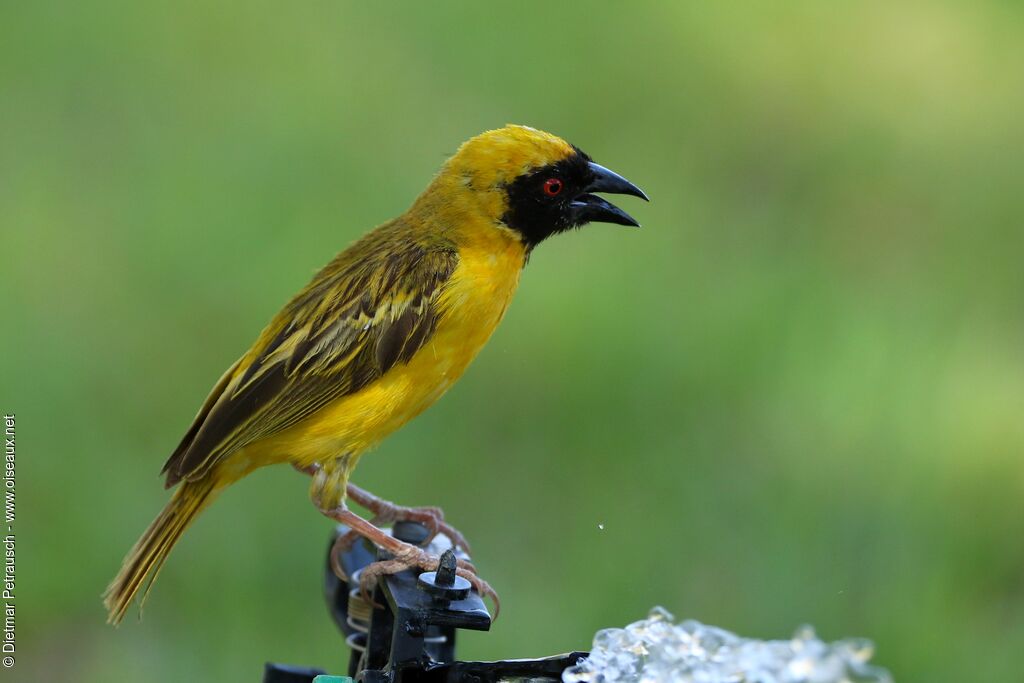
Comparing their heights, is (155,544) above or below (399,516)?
below

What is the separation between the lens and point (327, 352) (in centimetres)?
361

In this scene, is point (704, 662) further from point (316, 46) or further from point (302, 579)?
point (316, 46)

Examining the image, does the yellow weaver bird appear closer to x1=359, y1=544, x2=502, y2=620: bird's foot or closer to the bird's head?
the bird's head

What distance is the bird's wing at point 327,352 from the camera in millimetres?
3537

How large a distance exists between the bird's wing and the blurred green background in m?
1.23

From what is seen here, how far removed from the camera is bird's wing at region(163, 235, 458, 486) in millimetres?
3537

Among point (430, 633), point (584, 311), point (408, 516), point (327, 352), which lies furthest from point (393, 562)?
point (584, 311)

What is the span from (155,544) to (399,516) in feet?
1.95

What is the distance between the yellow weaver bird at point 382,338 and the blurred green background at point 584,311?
1081 millimetres

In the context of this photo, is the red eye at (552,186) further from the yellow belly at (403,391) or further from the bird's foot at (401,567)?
the bird's foot at (401,567)

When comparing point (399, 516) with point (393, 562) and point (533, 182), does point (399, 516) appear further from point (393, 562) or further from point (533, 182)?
point (533, 182)

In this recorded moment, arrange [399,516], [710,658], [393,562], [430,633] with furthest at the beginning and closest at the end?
[399,516] → [393,562] → [430,633] → [710,658]

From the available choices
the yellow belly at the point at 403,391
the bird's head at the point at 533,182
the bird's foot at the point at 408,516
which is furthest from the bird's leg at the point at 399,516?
the bird's head at the point at 533,182

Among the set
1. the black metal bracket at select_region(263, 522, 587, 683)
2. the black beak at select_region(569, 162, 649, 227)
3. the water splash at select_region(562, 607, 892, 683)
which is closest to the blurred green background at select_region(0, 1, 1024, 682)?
the black beak at select_region(569, 162, 649, 227)
